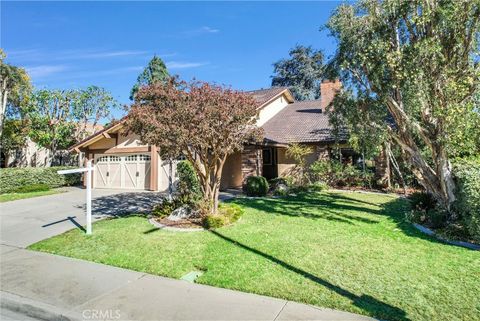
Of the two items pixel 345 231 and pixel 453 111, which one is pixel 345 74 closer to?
pixel 453 111

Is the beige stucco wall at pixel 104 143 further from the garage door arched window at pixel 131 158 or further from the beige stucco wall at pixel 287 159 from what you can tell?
the beige stucco wall at pixel 287 159

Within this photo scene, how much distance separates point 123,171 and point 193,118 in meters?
12.6

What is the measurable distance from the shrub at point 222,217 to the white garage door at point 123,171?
974cm

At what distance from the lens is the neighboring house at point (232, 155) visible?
57.9ft

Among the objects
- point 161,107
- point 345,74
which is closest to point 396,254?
point 345,74

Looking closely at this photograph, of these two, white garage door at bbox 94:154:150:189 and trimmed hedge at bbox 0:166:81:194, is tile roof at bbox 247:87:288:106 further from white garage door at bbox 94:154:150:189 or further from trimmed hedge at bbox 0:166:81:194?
trimmed hedge at bbox 0:166:81:194

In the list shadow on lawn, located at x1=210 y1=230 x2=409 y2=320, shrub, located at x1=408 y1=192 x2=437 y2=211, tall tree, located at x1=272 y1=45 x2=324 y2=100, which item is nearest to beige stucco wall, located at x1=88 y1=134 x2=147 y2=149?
shrub, located at x1=408 y1=192 x2=437 y2=211

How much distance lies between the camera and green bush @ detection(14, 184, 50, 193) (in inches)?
707

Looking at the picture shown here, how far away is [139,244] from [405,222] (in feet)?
→ 24.1

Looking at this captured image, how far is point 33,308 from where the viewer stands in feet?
15.5

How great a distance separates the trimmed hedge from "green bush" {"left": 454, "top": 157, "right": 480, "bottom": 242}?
841 inches

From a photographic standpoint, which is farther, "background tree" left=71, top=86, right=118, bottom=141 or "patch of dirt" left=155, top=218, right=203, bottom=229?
"background tree" left=71, top=86, right=118, bottom=141

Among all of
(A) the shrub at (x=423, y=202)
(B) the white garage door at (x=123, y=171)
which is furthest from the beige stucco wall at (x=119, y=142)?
(A) the shrub at (x=423, y=202)

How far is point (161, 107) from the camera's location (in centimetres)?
897
